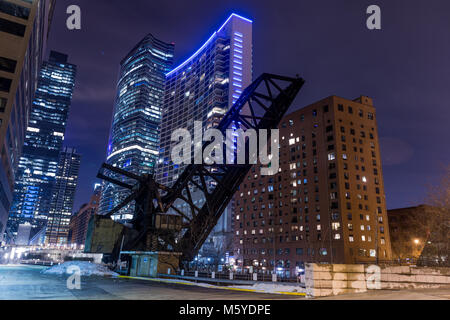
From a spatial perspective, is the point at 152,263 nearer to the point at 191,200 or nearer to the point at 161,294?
the point at 191,200

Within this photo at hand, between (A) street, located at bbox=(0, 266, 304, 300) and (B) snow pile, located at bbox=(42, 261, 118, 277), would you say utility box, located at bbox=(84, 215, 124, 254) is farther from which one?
(A) street, located at bbox=(0, 266, 304, 300)

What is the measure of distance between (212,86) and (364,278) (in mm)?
142888

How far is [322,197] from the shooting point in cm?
7862

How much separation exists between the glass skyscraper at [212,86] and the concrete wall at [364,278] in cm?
10420

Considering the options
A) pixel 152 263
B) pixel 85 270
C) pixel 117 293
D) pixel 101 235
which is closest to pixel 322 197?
pixel 152 263

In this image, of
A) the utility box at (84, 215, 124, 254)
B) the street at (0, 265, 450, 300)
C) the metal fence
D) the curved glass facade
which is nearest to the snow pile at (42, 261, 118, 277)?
the utility box at (84, 215, 124, 254)

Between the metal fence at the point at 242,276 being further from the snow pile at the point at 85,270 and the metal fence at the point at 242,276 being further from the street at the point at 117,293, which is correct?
the street at the point at 117,293

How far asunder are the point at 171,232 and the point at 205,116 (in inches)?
4976

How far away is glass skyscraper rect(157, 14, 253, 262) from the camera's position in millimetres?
142750

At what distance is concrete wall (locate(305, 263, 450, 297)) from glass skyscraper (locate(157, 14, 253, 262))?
104 m

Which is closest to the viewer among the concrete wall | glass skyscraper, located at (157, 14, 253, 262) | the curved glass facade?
the concrete wall

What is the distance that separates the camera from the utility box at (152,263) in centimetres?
2781
